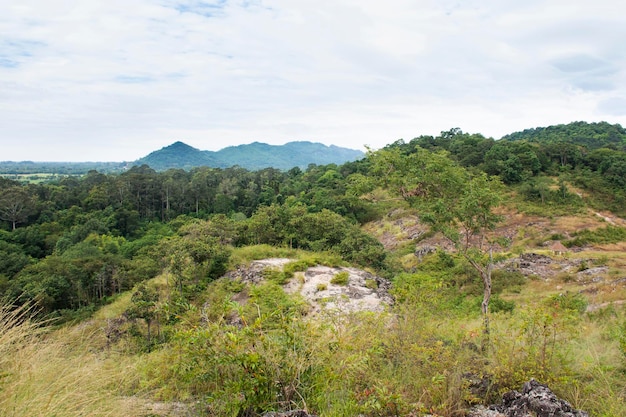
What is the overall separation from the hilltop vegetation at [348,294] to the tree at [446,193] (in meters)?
0.04

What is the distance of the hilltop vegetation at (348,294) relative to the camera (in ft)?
8.94

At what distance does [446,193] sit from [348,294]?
13.1 ft

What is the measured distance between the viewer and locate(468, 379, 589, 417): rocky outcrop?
2631mm

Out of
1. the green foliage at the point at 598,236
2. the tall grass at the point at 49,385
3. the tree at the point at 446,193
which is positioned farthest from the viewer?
the green foliage at the point at 598,236

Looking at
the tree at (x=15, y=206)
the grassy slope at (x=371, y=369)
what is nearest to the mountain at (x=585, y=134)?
the grassy slope at (x=371, y=369)

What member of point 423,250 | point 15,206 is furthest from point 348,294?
point 15,206

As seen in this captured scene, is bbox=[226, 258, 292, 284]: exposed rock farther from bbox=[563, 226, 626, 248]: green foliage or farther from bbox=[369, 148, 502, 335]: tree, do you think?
bbox=[563, 226, 626, 248]: green foliage

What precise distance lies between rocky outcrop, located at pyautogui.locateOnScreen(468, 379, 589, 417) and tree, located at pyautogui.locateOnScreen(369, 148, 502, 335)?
3782 mm

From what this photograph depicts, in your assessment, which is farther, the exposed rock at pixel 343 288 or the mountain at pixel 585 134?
the mountain at pixel 585 134

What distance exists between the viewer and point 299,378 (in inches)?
107

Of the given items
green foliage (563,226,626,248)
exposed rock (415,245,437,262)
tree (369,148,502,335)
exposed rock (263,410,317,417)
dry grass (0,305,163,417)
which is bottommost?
exposed rock (415,245,437,262)

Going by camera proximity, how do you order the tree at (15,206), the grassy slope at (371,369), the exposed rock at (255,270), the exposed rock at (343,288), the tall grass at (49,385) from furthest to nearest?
1. the tree at (15,206)
2. the exposed rock at (255,270)
3. the exposed rock at (343,288)
4. the grassy slope at (371,369)
5. the tall grass at (49,385)

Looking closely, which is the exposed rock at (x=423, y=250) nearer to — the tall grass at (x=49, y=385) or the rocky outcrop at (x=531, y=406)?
the rocky outcrop at (x=531, y=406)

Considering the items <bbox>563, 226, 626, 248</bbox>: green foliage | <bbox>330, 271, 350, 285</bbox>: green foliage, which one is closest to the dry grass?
<bbox>330, 271, 350, 285</bbox>: green foliage
